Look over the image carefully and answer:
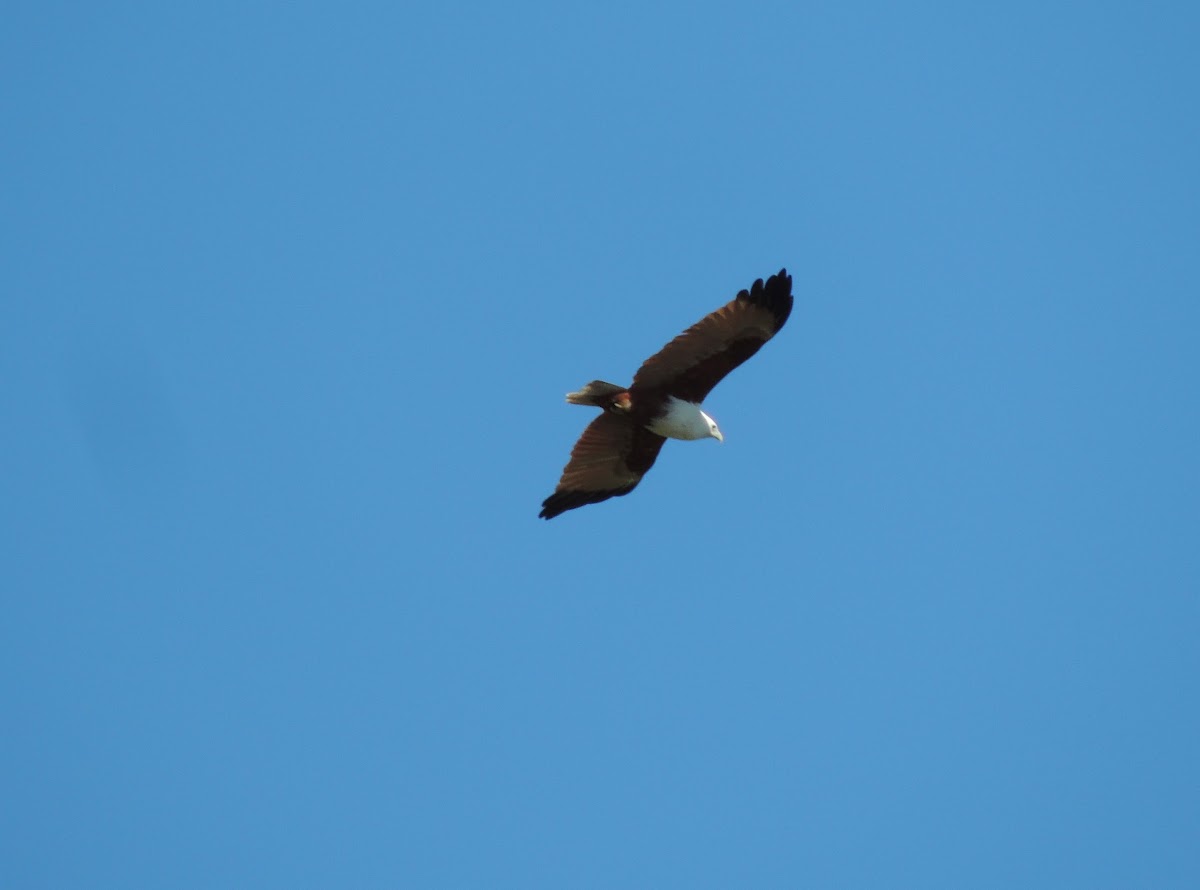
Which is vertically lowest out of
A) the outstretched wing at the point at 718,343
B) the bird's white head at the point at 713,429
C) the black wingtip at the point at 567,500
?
the black wingtip at the point at 567,500

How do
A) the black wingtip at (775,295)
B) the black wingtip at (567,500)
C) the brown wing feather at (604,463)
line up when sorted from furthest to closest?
the black wingtip at (567,500)
the brown wing feather at (604,463)
the black wingtip at (775,295)

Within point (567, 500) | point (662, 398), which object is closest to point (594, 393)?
point (662, 398)

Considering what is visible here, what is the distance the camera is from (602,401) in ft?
40.3

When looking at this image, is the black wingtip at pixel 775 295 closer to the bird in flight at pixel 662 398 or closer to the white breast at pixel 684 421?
the bird in flight at pixel 662 398

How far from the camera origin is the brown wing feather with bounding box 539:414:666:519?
506 inches

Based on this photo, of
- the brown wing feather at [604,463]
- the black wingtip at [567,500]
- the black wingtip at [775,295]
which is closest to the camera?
the black wingtip at [775,295]

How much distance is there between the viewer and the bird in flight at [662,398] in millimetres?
11859

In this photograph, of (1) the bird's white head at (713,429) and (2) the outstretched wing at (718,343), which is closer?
(2) the outstretched wing at (718,343)

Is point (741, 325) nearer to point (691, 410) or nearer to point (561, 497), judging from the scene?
point (691, 410)

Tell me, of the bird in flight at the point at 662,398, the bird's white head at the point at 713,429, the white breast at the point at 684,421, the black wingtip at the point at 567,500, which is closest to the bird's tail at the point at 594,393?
the bird in flight at the point at 662,398

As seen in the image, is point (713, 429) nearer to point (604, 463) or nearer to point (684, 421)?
point (684, 421)

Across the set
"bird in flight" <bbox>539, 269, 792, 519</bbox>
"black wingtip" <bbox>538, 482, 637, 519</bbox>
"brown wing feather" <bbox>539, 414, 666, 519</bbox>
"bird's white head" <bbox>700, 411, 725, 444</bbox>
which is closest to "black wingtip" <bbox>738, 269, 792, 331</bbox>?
"bird in flight" <bbox>539, 269, 792, 519</bbox>

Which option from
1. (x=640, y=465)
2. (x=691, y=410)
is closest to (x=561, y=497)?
(x=640, y=465)

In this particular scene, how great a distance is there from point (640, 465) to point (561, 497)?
2.82 ft
